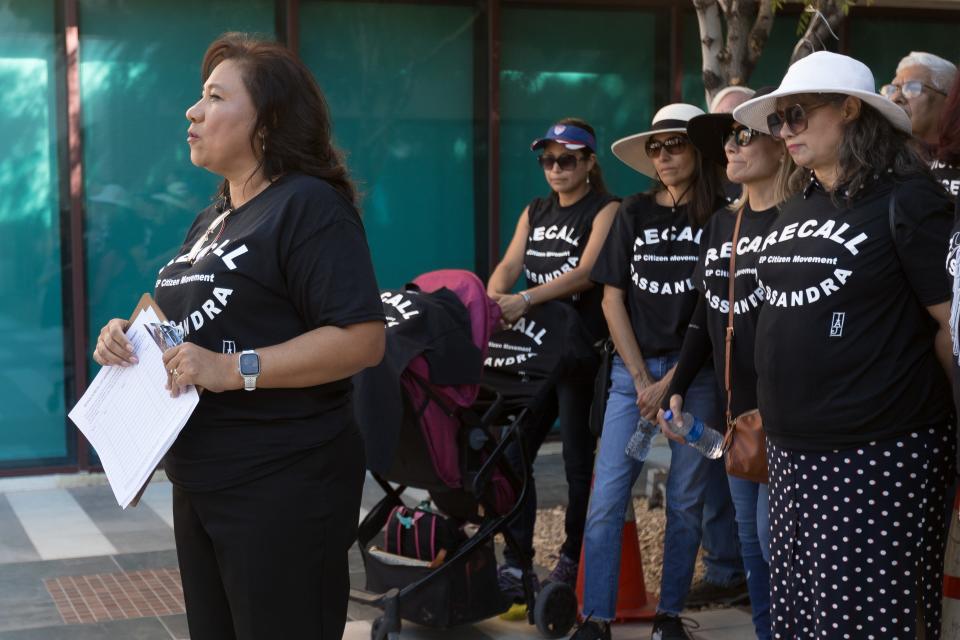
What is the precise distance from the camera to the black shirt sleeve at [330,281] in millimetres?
2791

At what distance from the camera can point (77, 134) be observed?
8.17 m

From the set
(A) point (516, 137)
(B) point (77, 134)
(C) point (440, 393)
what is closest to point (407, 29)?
(A) point (516, 137)

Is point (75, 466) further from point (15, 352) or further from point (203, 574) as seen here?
point (203, 574)

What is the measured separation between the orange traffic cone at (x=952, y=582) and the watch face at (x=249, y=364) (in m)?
2.00

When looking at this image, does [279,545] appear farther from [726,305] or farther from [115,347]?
[726,305]

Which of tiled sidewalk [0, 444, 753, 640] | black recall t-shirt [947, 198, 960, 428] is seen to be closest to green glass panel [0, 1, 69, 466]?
tiled sidewalk [0, 444, 753, 640]

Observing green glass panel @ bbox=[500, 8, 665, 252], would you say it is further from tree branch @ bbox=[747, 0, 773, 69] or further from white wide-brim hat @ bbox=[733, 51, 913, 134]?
white wide-brim hat @ bbox=[733, 51, 913, 134]

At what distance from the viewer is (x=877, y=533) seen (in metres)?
3.42

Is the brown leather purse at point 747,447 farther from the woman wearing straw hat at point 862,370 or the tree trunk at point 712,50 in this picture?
the tree trunk at point 712,50

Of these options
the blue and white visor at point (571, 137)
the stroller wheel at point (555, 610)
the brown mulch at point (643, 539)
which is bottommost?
the brown mulch at point (643, 539)

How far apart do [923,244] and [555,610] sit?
236 centimetres

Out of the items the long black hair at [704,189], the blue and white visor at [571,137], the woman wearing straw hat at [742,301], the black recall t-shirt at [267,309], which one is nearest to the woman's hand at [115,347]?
the black recall t-shirt at [267,309]

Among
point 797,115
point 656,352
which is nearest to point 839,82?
point 797,115

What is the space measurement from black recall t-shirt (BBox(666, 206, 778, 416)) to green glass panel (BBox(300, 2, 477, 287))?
4.52 m
